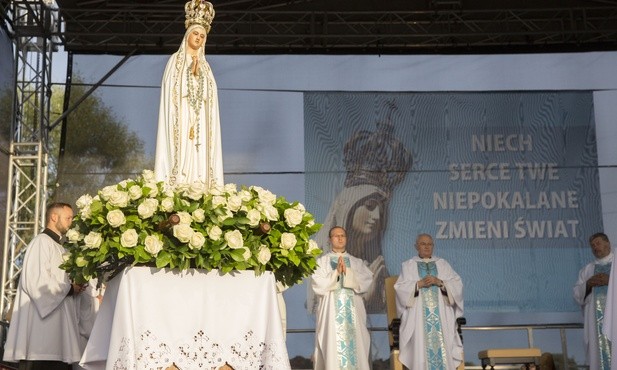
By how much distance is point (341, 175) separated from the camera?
13227 millimetres

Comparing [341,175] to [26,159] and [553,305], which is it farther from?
[26,159]

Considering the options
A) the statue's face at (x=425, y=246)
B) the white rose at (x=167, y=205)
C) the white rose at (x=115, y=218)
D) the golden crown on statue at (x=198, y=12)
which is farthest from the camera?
the statue's face at (x=425, y=246)

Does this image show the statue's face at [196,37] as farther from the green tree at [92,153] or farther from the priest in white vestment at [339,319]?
the green tree at [92,153]

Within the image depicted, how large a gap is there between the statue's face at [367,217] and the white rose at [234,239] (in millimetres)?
8261

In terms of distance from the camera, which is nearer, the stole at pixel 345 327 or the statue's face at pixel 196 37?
the statue's face at pixel 196 37

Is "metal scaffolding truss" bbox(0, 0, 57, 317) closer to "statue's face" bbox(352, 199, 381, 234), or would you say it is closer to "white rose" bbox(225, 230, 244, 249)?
"statue's face" bbox(352, 199, 381, 234)

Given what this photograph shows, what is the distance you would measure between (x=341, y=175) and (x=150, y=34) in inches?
128

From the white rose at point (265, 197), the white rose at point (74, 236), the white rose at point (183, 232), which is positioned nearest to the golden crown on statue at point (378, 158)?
the white rose at point (265, 197)

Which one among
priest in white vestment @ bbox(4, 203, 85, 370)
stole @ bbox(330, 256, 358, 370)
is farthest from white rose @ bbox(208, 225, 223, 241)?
stole @ bbox(330, 256, 358, 370)

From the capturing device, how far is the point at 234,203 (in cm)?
491

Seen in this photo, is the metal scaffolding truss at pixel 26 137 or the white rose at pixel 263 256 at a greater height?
the metal scaffolding truss at pixel 26 137

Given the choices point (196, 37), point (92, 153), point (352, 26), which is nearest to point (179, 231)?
point (196, 37)

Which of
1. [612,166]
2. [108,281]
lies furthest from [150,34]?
[108,281]

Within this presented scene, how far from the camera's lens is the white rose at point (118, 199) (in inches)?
188
